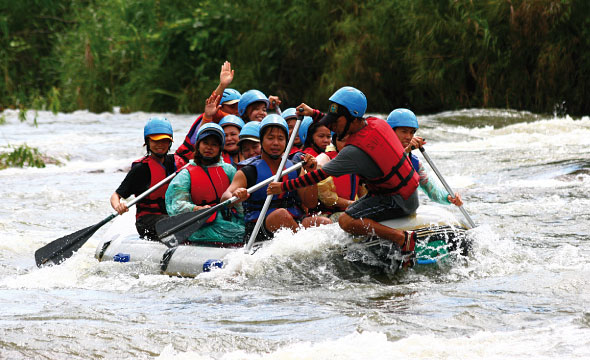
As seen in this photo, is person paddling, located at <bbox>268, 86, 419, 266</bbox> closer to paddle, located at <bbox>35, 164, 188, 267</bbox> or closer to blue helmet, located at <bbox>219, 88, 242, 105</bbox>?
paddle, located at <bbox>35, 164, 188, 267</bbox>

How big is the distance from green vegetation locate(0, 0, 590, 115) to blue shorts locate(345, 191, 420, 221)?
11271 millimetres

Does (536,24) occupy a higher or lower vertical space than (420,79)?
higher

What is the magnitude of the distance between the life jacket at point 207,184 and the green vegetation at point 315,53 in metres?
11.1

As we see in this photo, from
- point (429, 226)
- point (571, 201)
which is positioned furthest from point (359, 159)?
point (571, 201)

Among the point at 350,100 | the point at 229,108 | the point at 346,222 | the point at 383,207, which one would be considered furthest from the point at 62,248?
the point at 350,100

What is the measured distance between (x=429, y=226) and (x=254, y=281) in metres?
1.27

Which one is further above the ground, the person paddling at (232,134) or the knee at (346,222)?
the person paddling at (232,134)

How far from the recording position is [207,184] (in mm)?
6344

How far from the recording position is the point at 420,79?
17.4m

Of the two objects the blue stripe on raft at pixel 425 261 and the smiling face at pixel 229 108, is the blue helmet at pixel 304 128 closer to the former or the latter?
the smiling face at pixel 229 108

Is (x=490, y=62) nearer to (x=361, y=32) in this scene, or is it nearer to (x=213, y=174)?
(x=361, y=32)

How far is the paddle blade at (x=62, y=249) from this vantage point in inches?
267

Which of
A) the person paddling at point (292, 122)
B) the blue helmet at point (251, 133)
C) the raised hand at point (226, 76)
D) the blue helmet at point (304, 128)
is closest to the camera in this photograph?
the blue helmet at point (251, 133)

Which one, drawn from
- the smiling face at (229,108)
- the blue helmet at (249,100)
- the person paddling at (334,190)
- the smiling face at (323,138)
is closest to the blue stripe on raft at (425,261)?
the person paddling at (334,190)
